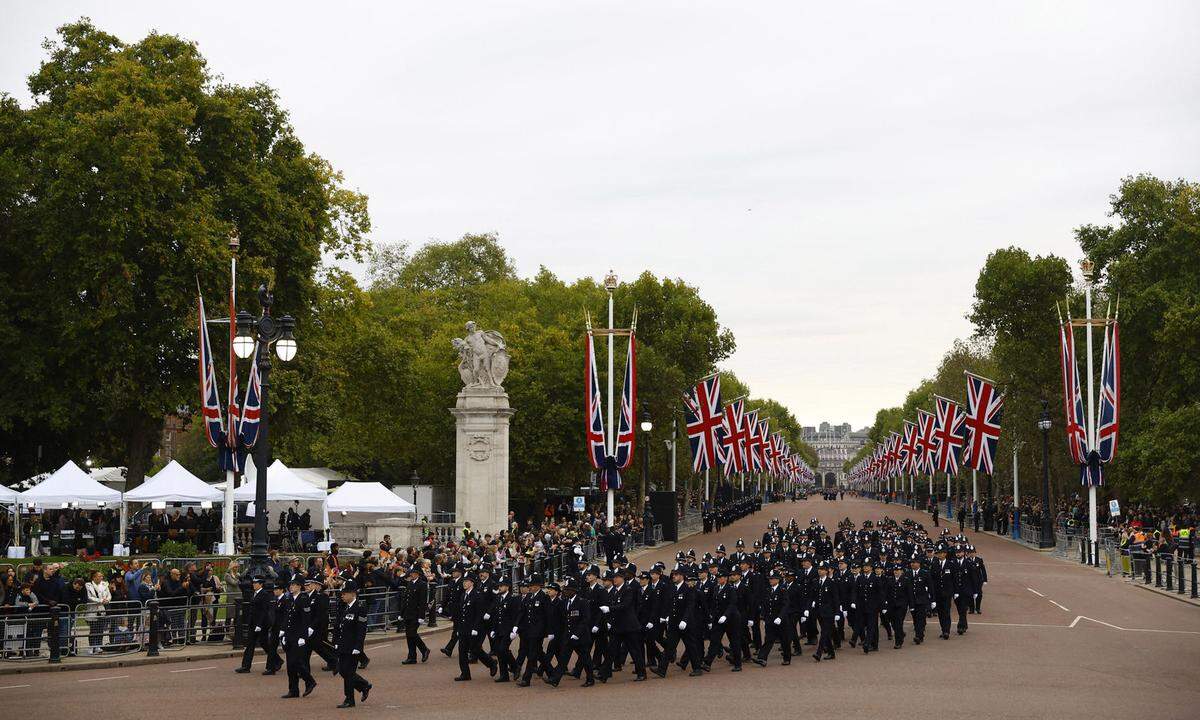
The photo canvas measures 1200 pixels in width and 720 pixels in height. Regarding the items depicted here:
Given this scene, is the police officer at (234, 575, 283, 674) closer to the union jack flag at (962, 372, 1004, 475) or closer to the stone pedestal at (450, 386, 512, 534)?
the stone pedestal at (450, 386, 512, 534)

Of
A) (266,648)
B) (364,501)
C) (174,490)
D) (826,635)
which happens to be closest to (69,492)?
(174,490)

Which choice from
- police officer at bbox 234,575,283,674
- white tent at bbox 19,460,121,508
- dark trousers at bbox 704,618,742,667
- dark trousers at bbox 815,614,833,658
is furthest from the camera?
white tent at bbox 19,460,121,508

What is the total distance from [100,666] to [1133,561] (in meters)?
29.1

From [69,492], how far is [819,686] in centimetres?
2479

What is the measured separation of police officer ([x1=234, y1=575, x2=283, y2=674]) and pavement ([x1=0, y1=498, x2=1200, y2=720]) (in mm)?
315

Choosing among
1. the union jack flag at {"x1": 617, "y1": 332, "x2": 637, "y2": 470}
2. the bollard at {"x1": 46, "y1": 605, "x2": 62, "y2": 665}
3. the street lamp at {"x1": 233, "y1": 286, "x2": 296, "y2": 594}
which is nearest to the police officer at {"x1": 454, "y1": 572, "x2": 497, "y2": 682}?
the street lamp at {"x1": 233, "y1": 286, "x2": 296, "y2": 594}

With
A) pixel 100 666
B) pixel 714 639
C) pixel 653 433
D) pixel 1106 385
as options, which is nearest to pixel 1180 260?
pixel 1106 385

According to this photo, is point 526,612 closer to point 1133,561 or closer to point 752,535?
point 1133,561

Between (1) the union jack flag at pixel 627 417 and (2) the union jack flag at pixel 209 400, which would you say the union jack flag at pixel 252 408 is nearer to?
(2) the union jack flag at pixel 209 400

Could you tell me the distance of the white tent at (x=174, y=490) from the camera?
3550cm

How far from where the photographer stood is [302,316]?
45625mm

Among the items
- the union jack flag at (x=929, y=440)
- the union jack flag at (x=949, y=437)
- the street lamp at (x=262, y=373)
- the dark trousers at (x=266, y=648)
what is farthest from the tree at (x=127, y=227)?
the union jack flag at (x=929, y=440)

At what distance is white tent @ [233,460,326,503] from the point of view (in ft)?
124

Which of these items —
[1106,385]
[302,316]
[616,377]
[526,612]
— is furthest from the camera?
[616,377]
